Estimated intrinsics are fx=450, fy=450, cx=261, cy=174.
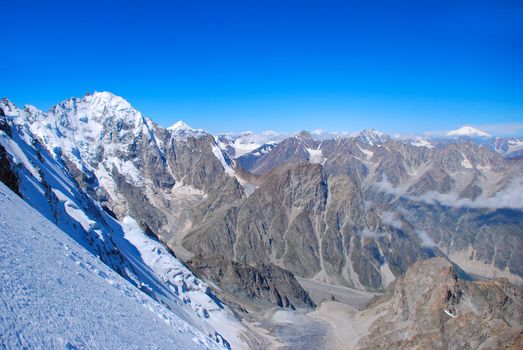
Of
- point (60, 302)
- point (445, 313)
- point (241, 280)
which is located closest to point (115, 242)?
point (445, 313)

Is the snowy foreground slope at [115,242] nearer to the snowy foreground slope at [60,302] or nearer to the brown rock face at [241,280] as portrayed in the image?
the snowy foreground slope at [60,302]

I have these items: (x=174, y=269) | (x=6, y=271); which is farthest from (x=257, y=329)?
(x=6, y=271)

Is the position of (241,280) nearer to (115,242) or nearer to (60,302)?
(115,242)

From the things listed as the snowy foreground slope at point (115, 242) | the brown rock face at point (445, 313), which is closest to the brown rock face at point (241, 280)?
the snowy foreground slope at point (115, 242)

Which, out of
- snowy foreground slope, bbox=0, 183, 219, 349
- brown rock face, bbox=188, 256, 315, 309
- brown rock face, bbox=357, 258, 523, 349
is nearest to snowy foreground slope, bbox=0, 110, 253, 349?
snowy foreground slope, bbox=0, 183, 219, 349

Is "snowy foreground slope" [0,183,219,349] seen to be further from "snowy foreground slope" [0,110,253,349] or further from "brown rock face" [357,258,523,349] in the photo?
"brown rock face" [357,258,523,349]
